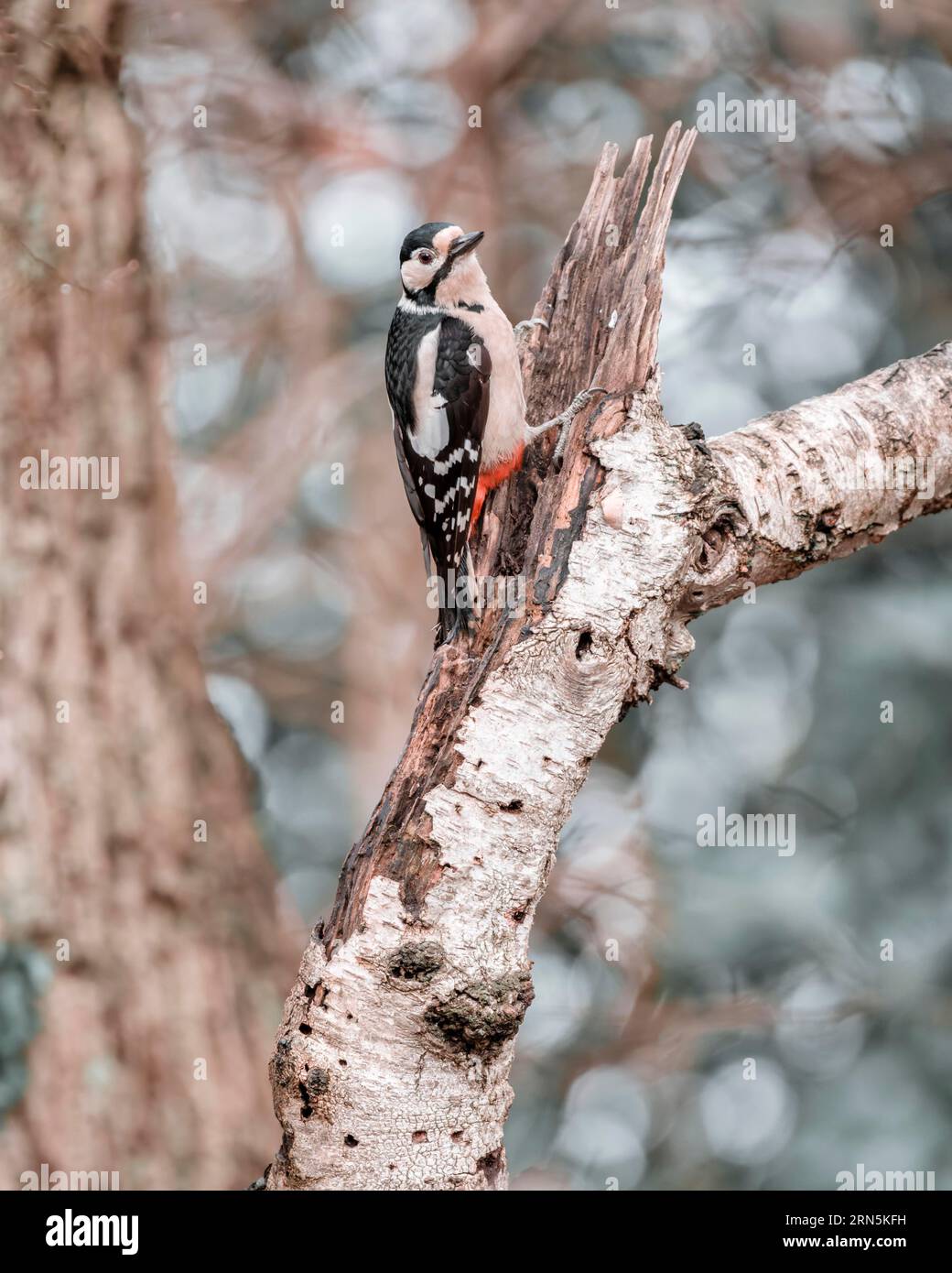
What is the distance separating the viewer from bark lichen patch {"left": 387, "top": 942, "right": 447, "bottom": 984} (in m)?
Answer: 2.01

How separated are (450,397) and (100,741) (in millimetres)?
2062

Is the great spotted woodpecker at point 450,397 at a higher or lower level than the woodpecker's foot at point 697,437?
higher

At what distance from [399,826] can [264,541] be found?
11.9 feet

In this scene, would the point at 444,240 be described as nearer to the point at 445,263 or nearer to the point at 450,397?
the point at 445,263

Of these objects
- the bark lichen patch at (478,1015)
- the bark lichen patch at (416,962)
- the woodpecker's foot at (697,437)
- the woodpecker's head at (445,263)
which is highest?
the woodpecker's head at (445,263)

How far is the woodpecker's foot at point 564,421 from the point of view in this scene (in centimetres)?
250

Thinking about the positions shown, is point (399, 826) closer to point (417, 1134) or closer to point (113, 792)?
point (417, 1134)

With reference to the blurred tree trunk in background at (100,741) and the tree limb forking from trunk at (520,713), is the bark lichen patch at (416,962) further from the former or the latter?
the blurred tree trunk in background at (100,741)

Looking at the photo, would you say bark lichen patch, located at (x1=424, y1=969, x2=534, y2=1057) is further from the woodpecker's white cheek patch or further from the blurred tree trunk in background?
the blurred tree trunk in background

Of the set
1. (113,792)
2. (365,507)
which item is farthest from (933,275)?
(113,792)

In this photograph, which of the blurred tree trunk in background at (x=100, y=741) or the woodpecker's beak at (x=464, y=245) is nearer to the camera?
the woodpecker's beak at (x=464, y=245)

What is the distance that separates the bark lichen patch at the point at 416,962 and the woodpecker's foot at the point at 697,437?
1.11 m

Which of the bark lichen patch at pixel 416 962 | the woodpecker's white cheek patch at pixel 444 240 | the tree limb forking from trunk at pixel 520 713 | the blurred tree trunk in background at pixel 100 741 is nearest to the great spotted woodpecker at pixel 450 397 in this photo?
the woodpecker's white cheek patch at pixel 444 240

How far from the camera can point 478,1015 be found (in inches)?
79.4
